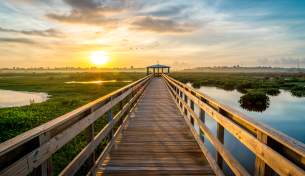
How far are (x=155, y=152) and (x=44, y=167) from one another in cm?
320

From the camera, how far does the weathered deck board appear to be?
13.4 feet

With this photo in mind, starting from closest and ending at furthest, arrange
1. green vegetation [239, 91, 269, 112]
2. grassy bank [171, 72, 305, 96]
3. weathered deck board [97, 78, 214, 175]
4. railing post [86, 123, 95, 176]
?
railing post [86, 123, 95, 176], weathered deck board [97, 78, 214, 175], green vegetation [239, 91, 269, 112], grassy bank [171, 72, 305, 96]

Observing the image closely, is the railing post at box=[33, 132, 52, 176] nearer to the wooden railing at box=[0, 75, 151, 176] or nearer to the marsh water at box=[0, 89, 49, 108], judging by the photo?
the wooden railing at box=[0, 75, 151, 176]

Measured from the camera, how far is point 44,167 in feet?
6.73

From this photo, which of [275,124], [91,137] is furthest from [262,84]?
[91,137]

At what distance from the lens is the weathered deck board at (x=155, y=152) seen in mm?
4078

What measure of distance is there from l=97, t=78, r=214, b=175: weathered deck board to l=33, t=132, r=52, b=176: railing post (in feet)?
6.18

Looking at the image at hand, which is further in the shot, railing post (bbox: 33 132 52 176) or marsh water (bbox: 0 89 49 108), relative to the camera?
marsh water (bbox: 0 89 49 108)

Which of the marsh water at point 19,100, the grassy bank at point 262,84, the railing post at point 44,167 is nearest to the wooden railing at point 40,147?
the railing post at point 44,167

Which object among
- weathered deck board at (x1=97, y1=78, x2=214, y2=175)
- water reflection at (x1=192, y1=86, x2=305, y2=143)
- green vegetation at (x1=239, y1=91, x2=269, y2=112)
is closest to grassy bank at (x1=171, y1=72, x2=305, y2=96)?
green vegetation at (x1=239, y1=91, x2=269, y2=112)

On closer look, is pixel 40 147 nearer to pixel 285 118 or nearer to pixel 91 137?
pixel 91 137

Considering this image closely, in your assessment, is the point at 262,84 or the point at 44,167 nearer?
the point at 44,167

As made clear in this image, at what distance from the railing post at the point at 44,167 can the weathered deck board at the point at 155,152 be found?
1884 millimetres

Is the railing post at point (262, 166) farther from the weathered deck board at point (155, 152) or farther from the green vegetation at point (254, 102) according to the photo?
the green vegetation at point (254, 102)
